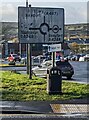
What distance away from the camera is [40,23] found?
1711 centimetres

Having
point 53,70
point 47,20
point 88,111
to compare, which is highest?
point 47,20

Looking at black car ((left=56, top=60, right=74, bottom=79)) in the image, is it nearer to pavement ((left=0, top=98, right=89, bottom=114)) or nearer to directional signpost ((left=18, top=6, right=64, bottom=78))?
directional signpost ((left=18, top=6, right=64, bottom=78))

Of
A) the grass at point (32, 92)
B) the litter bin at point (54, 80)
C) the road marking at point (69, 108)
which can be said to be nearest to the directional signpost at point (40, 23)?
the grass at point (32, 92)

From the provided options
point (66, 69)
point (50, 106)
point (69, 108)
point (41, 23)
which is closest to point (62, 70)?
point (66, 69)

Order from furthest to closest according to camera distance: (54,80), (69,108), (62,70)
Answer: (62,70), (54,80), (69,108)

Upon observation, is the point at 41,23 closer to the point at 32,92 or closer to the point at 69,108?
the point at 32,92

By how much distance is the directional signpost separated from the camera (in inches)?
666

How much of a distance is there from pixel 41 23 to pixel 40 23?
0.16ft

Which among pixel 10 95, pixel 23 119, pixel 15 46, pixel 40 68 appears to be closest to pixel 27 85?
pixel 10 95

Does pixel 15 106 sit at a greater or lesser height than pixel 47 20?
lesser

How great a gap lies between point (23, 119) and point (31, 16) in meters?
8.46

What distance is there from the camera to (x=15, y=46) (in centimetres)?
9688

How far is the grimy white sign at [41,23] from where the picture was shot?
1692cm

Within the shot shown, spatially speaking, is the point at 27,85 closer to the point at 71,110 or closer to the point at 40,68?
the point at 71,110
